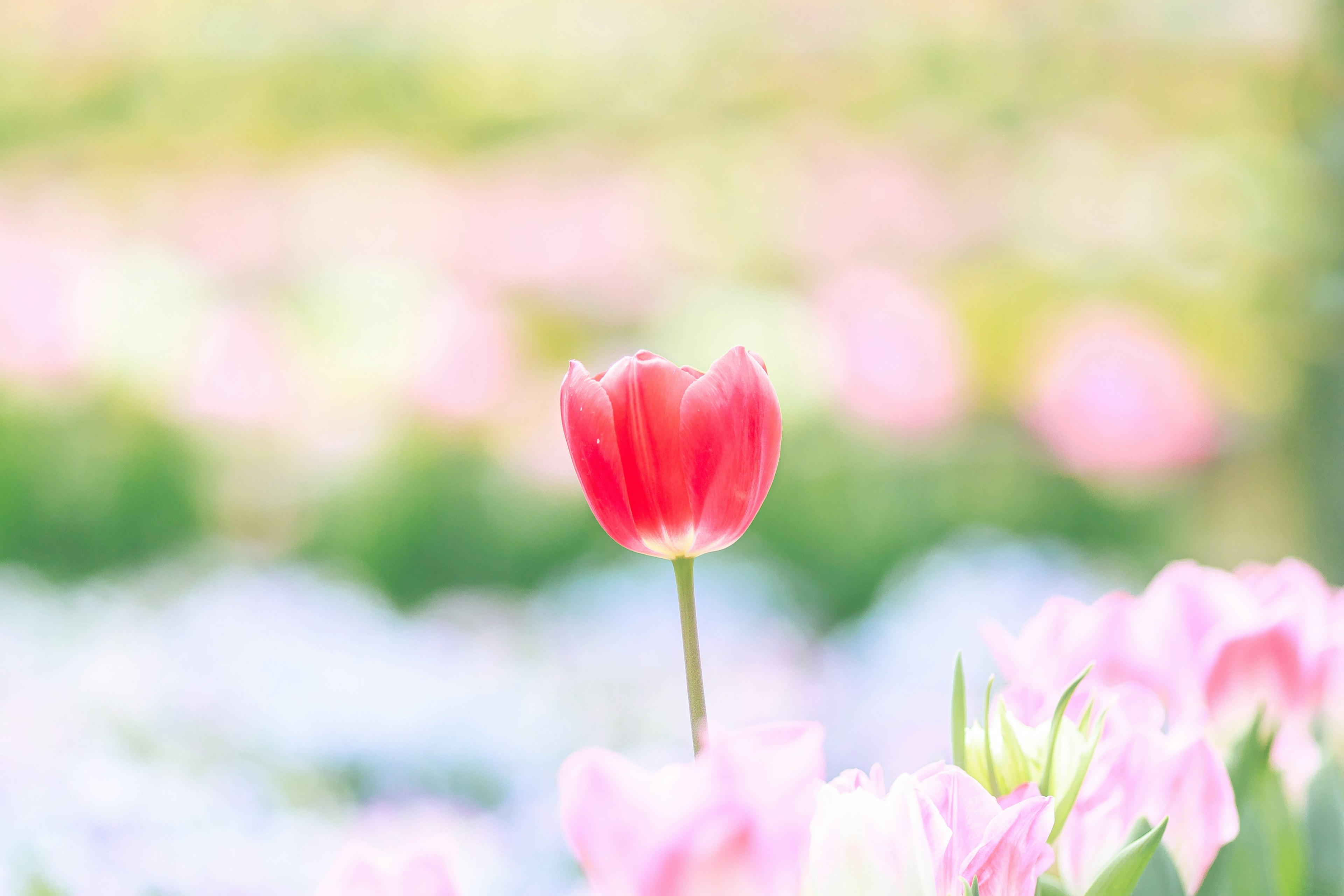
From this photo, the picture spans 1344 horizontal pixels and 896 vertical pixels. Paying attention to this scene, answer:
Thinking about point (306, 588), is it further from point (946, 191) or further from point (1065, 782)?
point (946, 191)

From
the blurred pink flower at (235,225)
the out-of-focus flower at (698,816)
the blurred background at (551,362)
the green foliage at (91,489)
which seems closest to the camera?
the out-of-focus flower at (698,816)

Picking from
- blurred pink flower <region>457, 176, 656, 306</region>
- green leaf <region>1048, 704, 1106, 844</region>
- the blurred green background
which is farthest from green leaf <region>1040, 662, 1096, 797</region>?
blurred pink flower <region>457, 176, 656, 306</region>

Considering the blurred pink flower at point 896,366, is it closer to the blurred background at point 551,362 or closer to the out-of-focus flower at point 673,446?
the blurred background at point 551,362

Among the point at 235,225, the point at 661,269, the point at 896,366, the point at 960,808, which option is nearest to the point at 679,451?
the point at 960,808

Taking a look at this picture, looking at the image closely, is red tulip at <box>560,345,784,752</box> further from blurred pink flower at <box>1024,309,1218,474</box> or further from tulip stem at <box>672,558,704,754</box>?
blurred pink flower at <box>1024,309,1218,474</box>

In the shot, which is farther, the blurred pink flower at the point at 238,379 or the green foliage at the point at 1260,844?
the blurred pink flower at the point at 238,379

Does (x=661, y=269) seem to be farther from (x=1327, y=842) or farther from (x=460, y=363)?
(x=1327, y=842)

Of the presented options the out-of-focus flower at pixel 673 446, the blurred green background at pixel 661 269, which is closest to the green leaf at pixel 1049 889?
the out-of-focus flower at pixel 673 446

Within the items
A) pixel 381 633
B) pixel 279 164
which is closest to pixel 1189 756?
pixel 381 633
